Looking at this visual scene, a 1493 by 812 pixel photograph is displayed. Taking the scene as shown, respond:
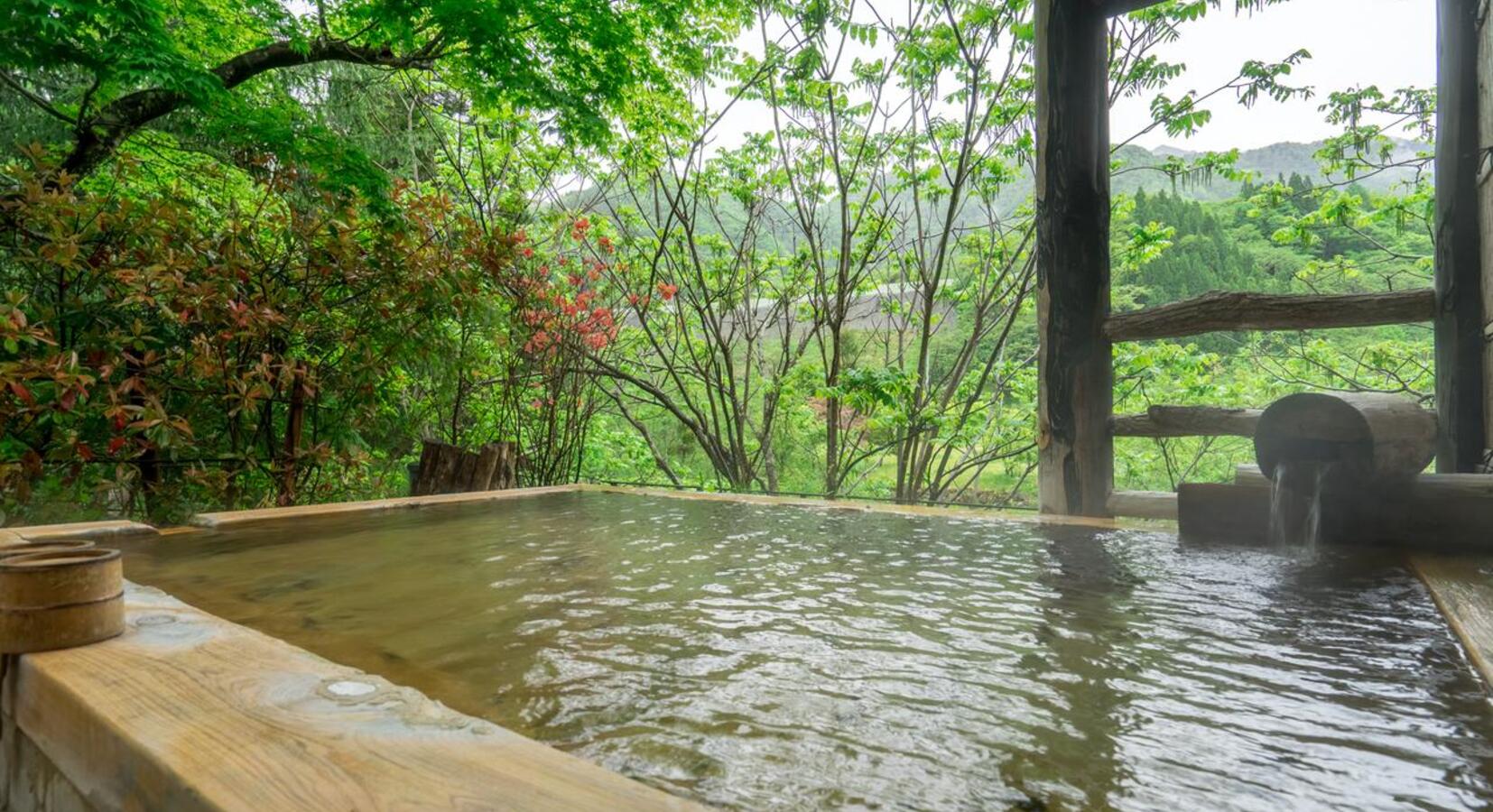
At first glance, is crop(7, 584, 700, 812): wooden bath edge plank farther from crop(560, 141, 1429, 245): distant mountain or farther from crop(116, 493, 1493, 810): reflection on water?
crop(560, 141, 1429, 245): distant mountain

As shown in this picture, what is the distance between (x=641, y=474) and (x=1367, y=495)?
21.1 feet

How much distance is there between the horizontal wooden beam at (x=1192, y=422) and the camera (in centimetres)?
250

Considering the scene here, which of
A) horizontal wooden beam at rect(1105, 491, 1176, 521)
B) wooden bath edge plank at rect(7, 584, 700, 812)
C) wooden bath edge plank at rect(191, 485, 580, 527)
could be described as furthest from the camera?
horizontal wooden beam at rect(1105, 491, 1176, 521)

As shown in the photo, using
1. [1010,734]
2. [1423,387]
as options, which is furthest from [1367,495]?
[1423,387]

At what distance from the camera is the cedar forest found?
3.05 m

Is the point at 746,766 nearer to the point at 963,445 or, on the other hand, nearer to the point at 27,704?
the point at 27,704

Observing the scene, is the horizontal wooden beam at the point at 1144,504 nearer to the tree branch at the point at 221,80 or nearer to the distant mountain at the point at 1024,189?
the distant mountain at the point at 1024,189

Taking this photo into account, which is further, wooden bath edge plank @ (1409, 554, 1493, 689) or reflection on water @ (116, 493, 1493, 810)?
wooden bath edge plank @ (1409, 554, 1493, 689)

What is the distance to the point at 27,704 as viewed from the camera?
3.37 ft

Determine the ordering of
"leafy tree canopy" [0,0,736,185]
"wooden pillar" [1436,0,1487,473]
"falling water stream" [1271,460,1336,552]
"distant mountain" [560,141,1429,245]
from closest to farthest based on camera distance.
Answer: "falling water stream" [1271,460,1336,552] < "wooden pillar" [1436,0,1487,473] < "leafy tree canopy" [0,0,736,185] < "distant mountain" [560,141,1429,245]

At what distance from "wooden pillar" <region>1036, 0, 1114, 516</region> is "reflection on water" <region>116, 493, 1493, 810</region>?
0.80 metres

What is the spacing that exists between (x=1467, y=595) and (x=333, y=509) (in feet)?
11.4

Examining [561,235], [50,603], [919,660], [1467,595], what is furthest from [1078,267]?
[561,235]

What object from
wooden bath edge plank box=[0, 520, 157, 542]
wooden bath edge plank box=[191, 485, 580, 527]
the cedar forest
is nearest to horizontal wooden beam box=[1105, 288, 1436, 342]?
the cedar forest
